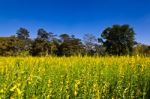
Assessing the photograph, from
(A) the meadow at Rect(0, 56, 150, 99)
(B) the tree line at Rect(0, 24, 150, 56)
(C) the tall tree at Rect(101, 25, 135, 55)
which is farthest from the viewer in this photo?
(C) the tall tree at Rect(101, 25, 135, 55)

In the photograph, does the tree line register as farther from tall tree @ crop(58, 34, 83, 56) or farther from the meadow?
the meadow

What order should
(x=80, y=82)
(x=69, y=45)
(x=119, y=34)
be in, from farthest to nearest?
(x=119, y=34)
(x=69, y=45)
(x=80, y=82)

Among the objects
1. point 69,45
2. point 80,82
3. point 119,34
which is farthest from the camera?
point 119,34

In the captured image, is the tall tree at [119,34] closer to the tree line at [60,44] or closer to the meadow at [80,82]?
the tree line at [60,44]

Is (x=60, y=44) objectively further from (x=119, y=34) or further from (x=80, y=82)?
(x=80, y=82)

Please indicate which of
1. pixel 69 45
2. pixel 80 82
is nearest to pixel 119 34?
pixel 69 45

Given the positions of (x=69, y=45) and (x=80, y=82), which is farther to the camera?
(x=69, y=45)

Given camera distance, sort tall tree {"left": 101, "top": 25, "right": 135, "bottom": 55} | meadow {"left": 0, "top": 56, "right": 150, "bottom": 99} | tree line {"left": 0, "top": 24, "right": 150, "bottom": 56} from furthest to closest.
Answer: tall tree {"left": 101, "top": 25, "right": 135, "bottom": 55} → tree line {"left": 0, "top": 24, "right": 150, "bottom": 56} → meadow {"left": 0, "top": 56, "right": 150, "bottom": 99}

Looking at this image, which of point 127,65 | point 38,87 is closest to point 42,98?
point 38,87

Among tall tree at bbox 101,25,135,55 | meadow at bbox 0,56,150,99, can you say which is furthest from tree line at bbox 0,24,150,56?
meadow at bbox 0,56,150,99

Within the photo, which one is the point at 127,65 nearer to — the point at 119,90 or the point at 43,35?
the point at 119,90

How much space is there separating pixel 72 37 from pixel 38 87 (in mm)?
44111

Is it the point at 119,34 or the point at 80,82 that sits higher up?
the point at 119,34

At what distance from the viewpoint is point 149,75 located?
30.5ft
